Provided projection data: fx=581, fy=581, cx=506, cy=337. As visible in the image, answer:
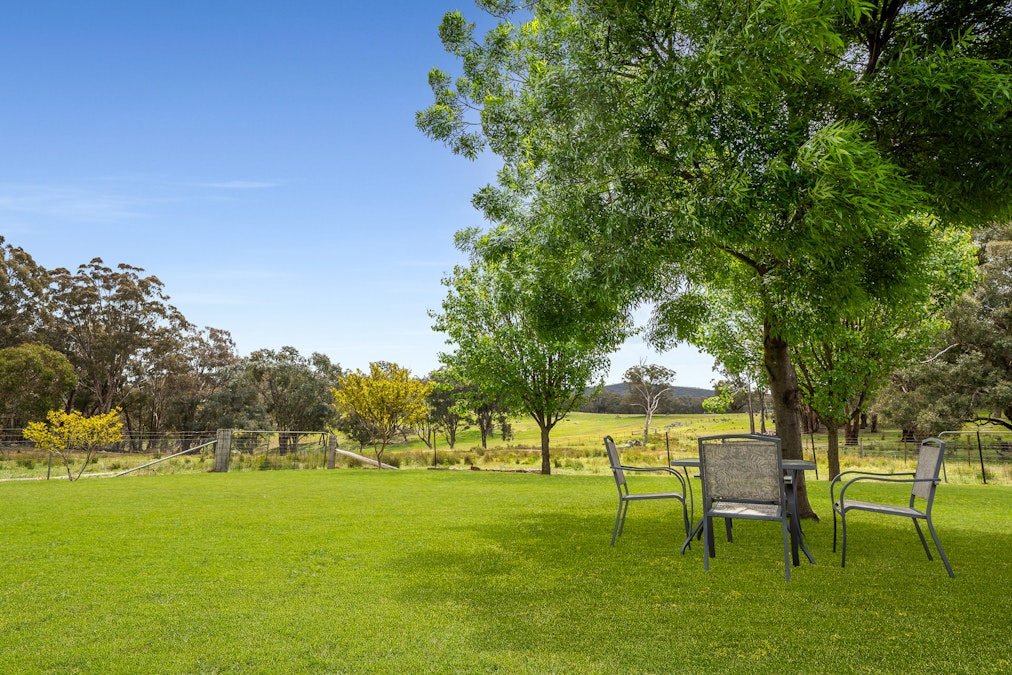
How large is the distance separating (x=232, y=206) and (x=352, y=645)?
24.3 meters

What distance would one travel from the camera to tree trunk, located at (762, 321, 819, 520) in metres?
7.82

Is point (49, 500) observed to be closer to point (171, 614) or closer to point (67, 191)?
point (171, 614)

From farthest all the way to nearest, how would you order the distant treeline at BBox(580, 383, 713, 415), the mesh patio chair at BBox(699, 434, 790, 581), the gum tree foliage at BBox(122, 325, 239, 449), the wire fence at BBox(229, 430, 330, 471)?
the distant treeline at BBox(580, 383, 713, 415), the gum tree foliage at BBox(122, 325, 239, 449), the wire fence at BBox(229, 430, 330, 471), the mesh patio chair at BBox(699, 434, 790, 581)

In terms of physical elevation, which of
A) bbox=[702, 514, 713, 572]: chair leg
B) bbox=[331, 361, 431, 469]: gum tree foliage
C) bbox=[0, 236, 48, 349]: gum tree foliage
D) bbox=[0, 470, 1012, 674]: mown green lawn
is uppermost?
bbox=[0, 236, 48, 349]: gum tree foliage

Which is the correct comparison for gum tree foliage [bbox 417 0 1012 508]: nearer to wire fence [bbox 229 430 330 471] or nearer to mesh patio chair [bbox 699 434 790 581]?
mesh patio chair [bbox 699 434 790 581]

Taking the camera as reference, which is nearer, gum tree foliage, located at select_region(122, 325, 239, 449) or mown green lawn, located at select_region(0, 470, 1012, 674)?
mown green lawn, located at select_region(0, 470, 1012, 674)

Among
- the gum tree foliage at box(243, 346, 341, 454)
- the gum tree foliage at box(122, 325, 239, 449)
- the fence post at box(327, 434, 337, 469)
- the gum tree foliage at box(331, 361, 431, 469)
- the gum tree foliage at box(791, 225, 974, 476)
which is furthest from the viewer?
the gum tree foliage at box(243, 346, 341, 454)

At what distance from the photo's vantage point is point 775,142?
5.13 metres

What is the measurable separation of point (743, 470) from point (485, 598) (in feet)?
7.46

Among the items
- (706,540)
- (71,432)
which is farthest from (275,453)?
(706,540)

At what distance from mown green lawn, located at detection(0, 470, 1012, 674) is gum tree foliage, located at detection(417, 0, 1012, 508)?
8.97 ft

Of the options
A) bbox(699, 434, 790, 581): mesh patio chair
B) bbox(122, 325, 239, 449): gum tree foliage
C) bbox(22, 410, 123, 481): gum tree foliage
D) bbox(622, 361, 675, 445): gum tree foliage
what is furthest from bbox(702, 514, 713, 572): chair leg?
bbox(622, 361, 675, 445): gum tree foliage

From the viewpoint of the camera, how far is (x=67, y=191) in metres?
28.0

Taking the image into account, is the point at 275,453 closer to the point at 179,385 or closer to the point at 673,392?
the point at 179,385
